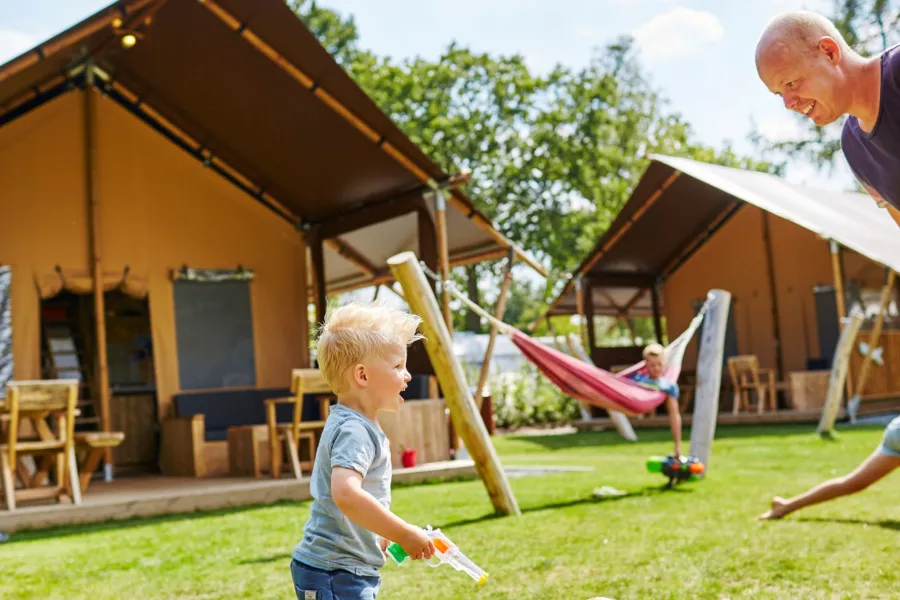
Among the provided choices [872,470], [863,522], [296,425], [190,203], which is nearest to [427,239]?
[296,425]

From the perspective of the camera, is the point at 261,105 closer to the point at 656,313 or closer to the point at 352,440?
the point at 352,440

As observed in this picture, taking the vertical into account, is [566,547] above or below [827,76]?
below

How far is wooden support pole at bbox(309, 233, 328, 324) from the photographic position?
10.4 metres

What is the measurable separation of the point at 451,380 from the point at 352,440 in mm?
3571

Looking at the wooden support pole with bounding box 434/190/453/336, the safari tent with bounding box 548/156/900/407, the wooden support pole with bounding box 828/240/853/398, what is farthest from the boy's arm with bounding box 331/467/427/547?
the wooden support pole with bounding box 828/240/853/398

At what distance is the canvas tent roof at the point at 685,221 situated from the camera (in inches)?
443

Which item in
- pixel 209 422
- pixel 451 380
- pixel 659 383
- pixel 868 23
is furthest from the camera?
pixel 868 23

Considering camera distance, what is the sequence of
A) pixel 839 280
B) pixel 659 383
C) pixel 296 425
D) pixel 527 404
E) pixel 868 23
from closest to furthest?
→ 1. pixel 659 383
2. pixel 296 425
3. pixel 839 280
4. pixel 527 404
5. pixel 868 23

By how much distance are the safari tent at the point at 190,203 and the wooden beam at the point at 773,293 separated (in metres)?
6.97

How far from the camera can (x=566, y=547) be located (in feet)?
14.8

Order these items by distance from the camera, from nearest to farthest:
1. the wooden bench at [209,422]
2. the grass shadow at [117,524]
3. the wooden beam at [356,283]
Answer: the grass shadow at [117,524]
the wooden bench at [209,422]
the wooden beam at [356,283]

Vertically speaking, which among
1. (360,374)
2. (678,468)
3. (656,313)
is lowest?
(678,468)

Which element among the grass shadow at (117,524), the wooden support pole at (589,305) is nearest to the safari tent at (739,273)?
the wooden support pole at (589,305)

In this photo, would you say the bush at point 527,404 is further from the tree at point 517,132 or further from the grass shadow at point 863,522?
the grass shadow at point 863,522
